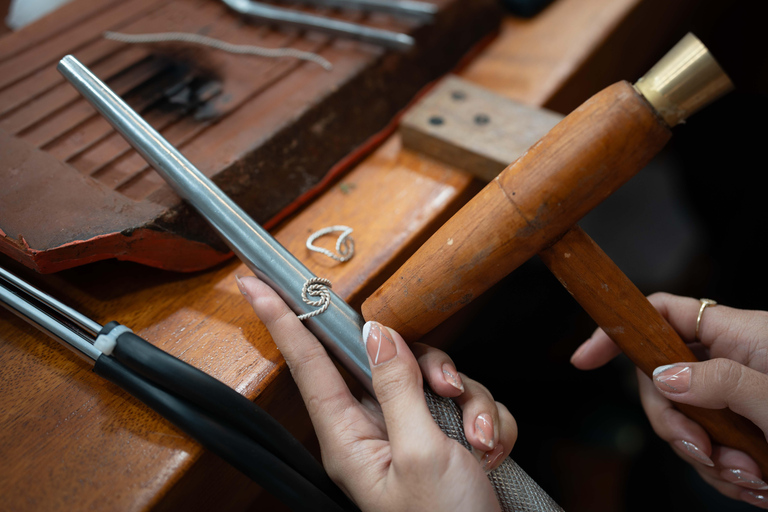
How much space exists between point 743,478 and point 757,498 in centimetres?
8

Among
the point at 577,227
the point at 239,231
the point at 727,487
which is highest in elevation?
the point at 577,227

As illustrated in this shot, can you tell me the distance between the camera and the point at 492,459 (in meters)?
0.52

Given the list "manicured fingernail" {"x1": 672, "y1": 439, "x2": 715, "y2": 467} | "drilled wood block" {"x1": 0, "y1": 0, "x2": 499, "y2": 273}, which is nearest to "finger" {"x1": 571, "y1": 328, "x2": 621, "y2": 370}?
"manicured fingernail" {"x1": 672, "y1": 439, "x2": 715, "y2": 467}

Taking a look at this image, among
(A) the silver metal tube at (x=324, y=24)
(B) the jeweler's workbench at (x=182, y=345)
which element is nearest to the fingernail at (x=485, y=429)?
(B) the jeweler's workbench at (x=182, y=345)

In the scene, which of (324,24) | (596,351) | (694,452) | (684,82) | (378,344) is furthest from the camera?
(324,24)

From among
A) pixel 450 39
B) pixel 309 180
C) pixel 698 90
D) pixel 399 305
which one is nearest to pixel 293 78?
pixel 309 180

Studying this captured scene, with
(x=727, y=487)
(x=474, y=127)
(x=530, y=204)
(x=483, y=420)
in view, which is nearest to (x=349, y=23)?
(x=474, y=127)

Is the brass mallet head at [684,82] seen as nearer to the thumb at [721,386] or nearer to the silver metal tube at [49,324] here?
the thumb at [721,386]

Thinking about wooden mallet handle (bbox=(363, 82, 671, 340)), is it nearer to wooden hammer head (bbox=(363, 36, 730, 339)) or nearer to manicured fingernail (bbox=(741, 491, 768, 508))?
wooden hammer head (bbox=(363, 36, 730, 339))

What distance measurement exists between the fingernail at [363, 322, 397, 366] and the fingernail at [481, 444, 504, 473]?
0.16 meters

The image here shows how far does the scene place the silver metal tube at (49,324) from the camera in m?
0.49

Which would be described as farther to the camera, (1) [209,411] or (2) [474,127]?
(2) [474,127]

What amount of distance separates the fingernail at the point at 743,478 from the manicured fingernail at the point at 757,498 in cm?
3

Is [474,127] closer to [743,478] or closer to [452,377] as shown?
[452,377]
